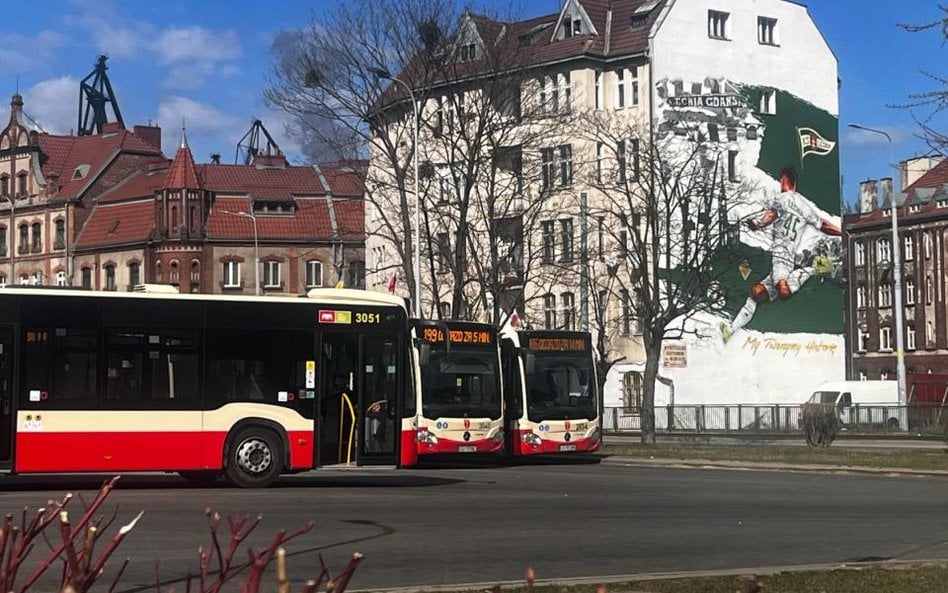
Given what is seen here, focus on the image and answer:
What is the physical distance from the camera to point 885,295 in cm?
9306

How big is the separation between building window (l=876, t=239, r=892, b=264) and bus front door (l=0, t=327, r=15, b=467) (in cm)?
8037

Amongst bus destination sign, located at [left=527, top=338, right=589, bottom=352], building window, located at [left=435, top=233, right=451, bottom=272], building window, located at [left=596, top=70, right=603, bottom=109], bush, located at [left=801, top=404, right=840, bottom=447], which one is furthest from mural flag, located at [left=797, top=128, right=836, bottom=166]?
bus destination sign, located at [left=527, top=338, right=589, bottom=352]

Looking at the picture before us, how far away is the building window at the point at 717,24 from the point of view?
66875 millimetres

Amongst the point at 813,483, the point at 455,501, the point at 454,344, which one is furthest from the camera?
the point at 454,344

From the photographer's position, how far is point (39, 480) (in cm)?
2420

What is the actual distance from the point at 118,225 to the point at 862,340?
173ft

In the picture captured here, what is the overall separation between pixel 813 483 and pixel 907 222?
68.9 metres

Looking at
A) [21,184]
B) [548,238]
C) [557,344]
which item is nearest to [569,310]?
[548,238]

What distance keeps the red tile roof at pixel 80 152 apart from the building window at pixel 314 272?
16.6m

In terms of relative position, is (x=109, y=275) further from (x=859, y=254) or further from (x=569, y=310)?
(x=859, y=254)

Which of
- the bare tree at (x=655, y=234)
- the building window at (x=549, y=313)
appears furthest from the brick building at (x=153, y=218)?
the bare tree at (x=655, y=234)

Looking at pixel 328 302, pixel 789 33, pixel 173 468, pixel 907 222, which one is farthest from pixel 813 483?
pixel 907 222

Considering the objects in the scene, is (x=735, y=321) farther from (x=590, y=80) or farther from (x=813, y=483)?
(x=813, y=483)

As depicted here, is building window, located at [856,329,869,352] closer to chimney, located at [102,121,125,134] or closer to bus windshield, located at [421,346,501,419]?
chimney, located at [102,121,125,134]
